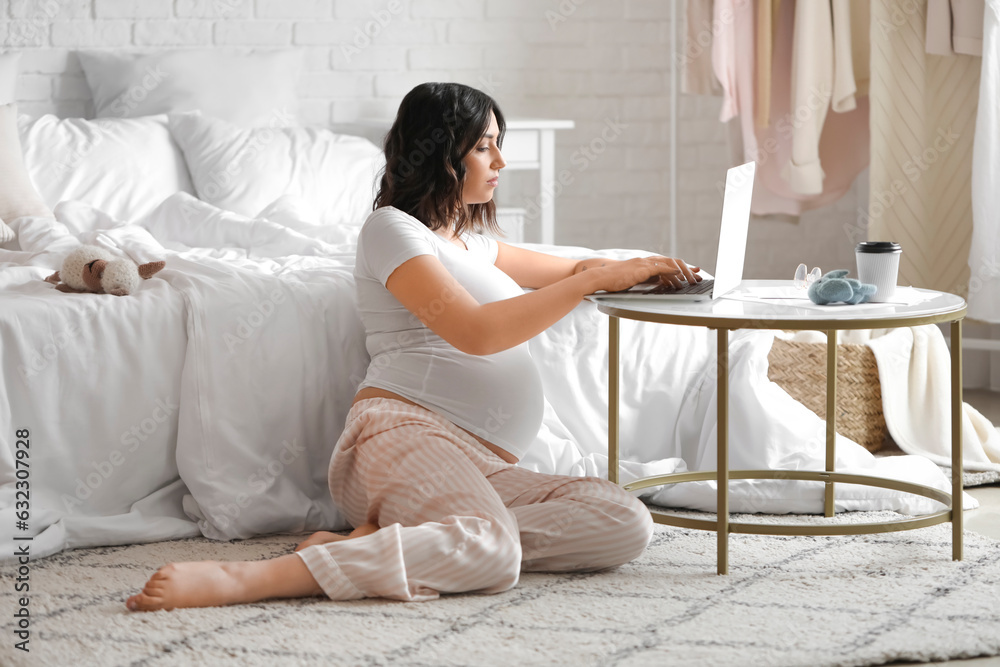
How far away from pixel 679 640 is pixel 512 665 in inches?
9.1

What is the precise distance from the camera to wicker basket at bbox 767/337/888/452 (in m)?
2.58

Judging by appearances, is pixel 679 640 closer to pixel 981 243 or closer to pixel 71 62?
pixel 981 243

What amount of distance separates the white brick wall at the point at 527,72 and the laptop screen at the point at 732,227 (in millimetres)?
2377

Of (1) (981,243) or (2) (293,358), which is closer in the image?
(2) (293,358)

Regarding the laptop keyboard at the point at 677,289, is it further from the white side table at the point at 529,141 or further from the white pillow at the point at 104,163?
the white side table at the point at 529,141

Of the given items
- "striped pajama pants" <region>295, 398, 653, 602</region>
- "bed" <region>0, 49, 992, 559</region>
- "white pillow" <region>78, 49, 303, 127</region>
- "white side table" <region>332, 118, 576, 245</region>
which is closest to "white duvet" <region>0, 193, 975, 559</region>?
"bed" <region>0, 49, 992, 559</region>

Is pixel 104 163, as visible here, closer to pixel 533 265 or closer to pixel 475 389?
pixel 533 265

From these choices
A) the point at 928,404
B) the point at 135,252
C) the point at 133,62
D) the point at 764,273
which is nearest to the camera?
the point at 135,252

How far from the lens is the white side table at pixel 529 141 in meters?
3.88

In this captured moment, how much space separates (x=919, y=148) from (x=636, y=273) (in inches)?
70.7

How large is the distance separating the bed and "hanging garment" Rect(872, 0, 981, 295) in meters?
1.11

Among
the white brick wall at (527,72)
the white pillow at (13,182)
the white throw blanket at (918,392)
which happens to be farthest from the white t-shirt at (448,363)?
the white brick wall at (527,72)

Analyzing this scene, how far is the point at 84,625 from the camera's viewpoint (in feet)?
5.02

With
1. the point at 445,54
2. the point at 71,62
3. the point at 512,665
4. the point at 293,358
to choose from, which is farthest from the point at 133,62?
the point at 512,665
